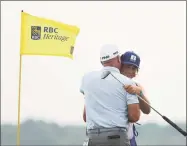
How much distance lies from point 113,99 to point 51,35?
5.57 meters

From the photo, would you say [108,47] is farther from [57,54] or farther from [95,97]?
[57,54]

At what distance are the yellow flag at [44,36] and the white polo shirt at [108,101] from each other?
5180 millimetres

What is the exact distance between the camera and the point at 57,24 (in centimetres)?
1302

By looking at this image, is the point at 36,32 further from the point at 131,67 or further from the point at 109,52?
the point at 109,52

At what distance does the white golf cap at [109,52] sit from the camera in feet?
25.9

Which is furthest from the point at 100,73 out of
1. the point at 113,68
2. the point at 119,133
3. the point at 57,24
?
the point at 57,24

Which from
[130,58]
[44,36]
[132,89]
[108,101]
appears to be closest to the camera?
[132,89]

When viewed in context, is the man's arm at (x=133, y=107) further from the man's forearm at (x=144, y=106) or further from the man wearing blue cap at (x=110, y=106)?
the man's forearm at (x=144, y=106)

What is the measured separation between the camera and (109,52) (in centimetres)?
788

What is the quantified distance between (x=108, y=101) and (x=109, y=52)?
0.56m

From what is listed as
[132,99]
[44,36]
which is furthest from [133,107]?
[44,36]

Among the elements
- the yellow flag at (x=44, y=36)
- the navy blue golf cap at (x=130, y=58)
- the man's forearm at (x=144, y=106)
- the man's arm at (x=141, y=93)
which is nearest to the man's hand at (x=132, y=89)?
the man's arm at (x=141, y=93)

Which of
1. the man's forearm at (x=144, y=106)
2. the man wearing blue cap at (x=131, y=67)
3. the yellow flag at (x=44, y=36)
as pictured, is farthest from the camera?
the yellow flag at (x=44, y=36)

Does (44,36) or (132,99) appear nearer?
(132,99)
